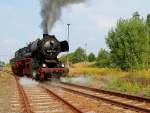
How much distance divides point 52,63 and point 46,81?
1699 millimetres

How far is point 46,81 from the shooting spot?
2922 centimetres

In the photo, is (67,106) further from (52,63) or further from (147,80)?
(52,63)

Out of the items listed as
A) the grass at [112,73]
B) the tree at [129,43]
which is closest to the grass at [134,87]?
the grass at [112,73]

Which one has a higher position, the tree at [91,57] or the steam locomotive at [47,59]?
the tree at [91,57]

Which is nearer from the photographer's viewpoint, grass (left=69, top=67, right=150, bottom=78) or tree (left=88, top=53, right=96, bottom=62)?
grass (left=69, top=67, right=150, bottom=78)

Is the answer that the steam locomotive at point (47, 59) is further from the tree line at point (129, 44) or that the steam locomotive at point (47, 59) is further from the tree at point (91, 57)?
the tree at point (91, 57)

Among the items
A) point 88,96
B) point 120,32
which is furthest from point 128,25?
point 88,96

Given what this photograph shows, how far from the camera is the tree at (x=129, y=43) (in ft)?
165

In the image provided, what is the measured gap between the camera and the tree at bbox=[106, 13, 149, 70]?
5038 cm

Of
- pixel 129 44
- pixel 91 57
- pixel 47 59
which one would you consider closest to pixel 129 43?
pixel 129 44

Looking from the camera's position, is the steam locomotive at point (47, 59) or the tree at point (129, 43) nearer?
the steam locomotive at point (47, 59)

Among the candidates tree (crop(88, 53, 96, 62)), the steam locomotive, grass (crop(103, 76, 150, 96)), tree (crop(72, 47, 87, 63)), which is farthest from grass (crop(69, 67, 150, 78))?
tree (crop(72, 47, 87, 63))

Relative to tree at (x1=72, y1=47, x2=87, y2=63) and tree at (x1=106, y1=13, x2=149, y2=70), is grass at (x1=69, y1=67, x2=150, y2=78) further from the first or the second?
tree at (x1=72, y1=47, x2=87, y2=63)

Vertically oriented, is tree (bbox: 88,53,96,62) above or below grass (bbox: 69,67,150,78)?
above
